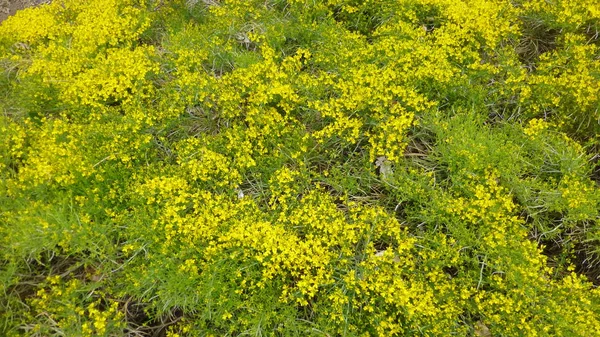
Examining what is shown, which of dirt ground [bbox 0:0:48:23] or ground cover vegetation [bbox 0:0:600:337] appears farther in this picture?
dirt ground [bbox 0:0:48:23]

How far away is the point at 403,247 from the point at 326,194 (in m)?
0.79

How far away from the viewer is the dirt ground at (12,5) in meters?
6.26

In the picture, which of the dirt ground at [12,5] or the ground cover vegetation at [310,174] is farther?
the dirt ground at [12,5]

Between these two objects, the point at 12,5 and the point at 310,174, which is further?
the point at 12,5

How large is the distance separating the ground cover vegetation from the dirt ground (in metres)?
2.16

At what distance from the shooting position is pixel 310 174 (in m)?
3.94

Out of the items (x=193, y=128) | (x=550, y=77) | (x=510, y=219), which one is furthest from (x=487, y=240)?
(x=193, y=128)

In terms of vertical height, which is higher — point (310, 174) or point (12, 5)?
point (12, 5)

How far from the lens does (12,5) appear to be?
6.34m

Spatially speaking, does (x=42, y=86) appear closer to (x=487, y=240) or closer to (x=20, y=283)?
(x=20, y=283)

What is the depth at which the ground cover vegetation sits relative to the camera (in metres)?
3.27

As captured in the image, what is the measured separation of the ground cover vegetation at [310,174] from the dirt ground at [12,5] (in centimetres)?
216

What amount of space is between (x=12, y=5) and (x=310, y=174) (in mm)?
5598

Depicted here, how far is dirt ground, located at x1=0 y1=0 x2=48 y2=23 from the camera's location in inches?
246
